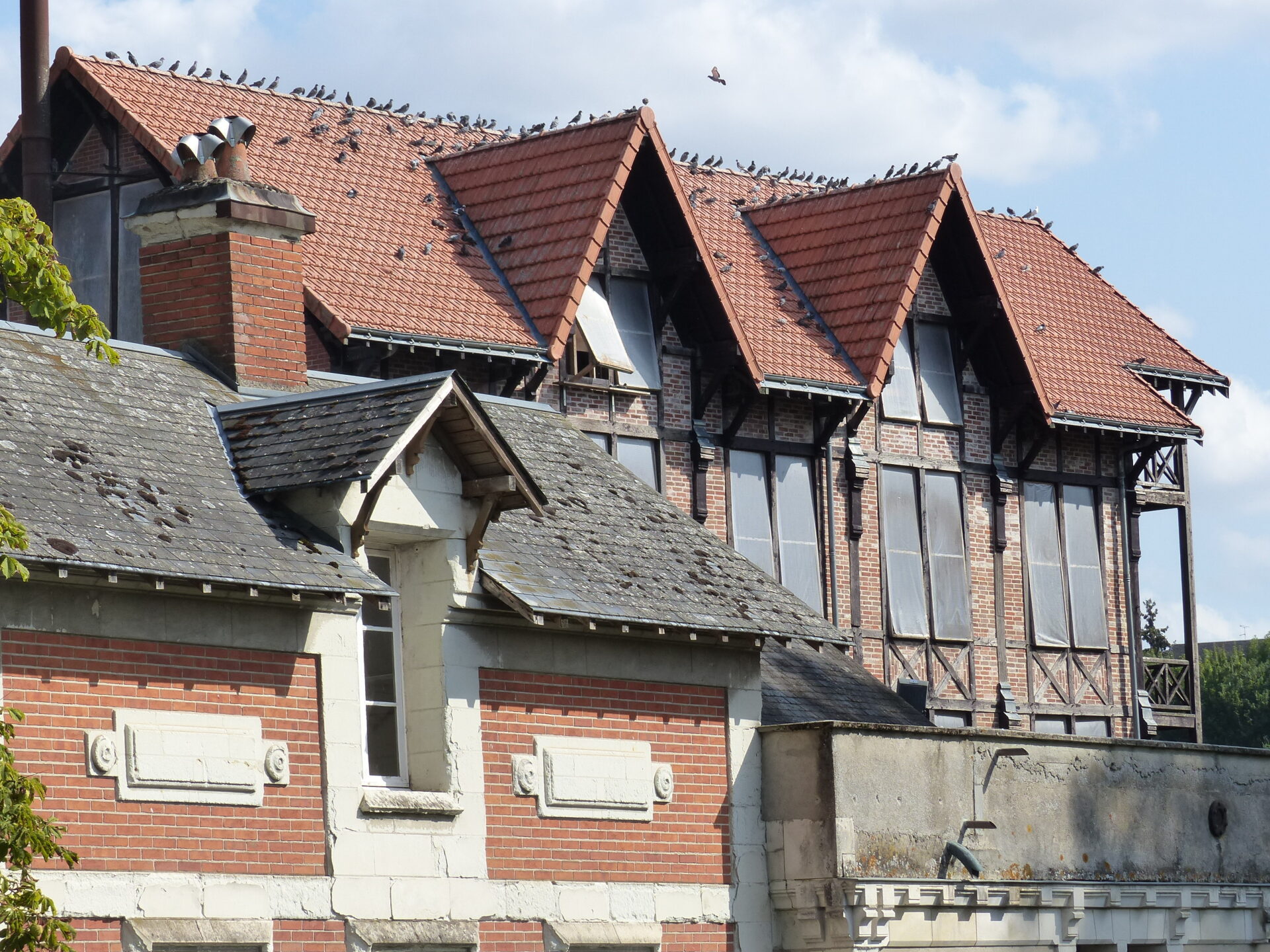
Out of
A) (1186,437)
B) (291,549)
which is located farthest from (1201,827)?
(1186,437)

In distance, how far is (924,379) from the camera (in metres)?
30.1

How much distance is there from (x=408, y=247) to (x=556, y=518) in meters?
9.60

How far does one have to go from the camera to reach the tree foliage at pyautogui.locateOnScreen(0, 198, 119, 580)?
36.0ft

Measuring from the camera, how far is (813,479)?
93.7ft

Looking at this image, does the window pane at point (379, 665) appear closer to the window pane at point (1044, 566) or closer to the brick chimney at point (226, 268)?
the brick chimney at point (226, 268)

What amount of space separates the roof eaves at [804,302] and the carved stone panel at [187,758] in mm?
13846

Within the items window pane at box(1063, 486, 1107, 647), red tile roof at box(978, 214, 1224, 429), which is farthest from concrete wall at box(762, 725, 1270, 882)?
red tile roof at box(978, 214, 1224, 429)

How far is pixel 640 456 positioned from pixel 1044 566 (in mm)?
6589

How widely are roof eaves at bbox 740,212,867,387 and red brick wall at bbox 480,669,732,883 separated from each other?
423 inches

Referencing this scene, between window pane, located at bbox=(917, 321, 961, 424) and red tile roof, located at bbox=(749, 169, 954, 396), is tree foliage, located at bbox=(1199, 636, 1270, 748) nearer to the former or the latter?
window pane, located at bbox=(917, 321, 961, 424)

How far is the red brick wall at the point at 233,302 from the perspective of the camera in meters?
17.2

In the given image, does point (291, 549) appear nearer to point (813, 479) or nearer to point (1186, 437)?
point (813, 479)

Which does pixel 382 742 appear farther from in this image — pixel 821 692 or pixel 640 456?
pixel 640 456

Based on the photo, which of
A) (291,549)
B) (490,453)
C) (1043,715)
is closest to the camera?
(291,549)
